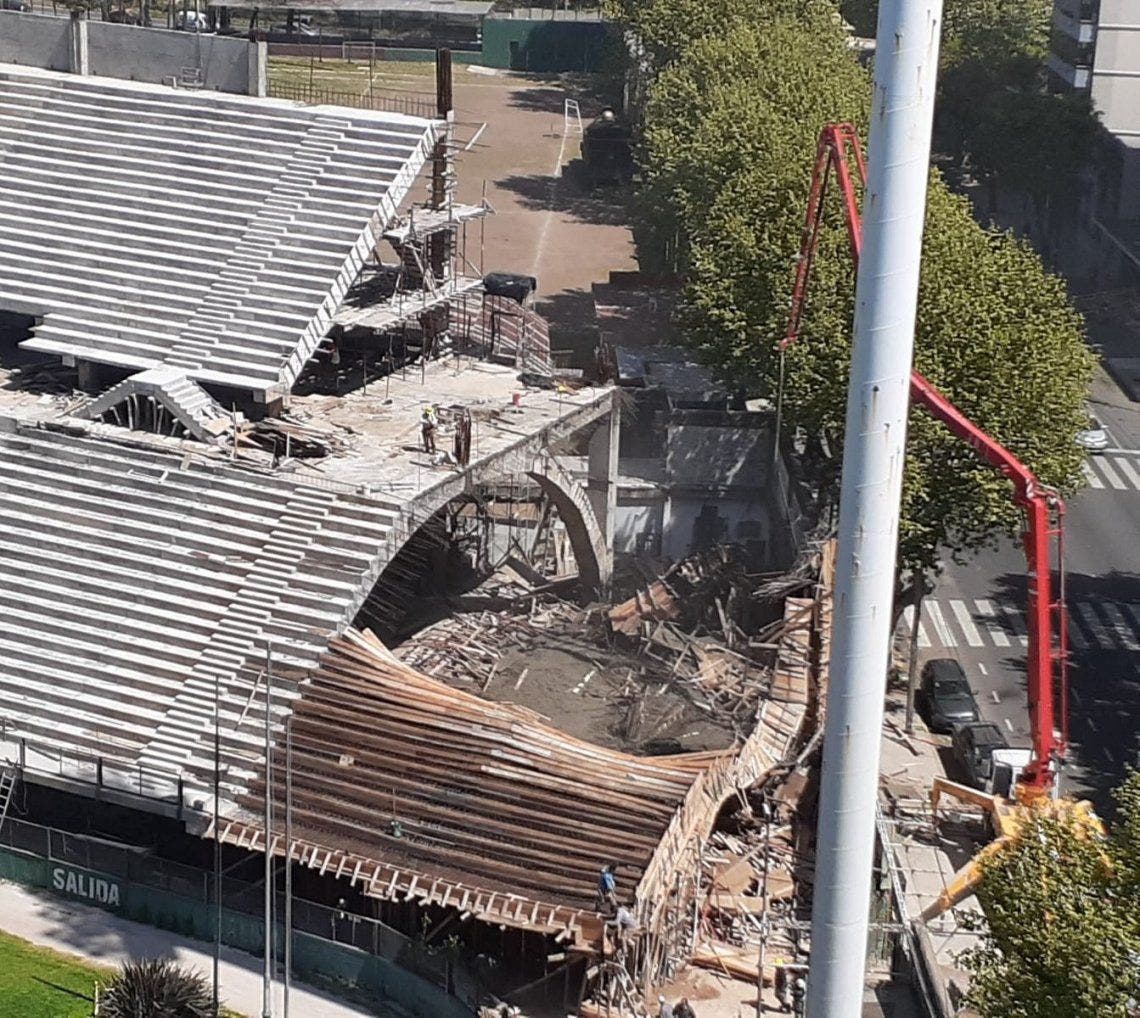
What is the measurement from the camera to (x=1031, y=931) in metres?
36.4

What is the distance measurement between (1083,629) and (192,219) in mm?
34213

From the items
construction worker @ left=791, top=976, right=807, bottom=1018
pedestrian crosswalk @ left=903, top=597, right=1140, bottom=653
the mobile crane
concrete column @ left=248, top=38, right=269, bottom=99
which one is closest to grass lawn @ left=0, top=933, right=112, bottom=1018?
construction worker @ left=791, top=976, right=807, bottom=1018

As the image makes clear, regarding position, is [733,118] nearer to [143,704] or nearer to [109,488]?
[109,488]

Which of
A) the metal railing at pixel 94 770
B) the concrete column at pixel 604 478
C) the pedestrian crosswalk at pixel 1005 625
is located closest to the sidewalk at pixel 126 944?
the metal railing at pixel 94 770

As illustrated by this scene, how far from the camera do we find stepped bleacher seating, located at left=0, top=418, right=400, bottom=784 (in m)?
55.8

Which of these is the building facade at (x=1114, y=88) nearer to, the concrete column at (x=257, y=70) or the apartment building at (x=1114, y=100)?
the apartment building at (x=1114, y=100)

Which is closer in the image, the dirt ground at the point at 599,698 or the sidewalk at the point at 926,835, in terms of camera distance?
the sidewalk at the point at 926,835

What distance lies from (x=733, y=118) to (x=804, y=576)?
117 ft

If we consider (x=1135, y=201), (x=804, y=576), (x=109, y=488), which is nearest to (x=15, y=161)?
(x=109, y=488)

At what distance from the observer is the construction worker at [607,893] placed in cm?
4750

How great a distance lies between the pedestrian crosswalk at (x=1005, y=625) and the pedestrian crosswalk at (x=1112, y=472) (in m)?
13.3

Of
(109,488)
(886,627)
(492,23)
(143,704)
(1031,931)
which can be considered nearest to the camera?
(886,627)

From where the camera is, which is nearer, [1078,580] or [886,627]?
[886,627]

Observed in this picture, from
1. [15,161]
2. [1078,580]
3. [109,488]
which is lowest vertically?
[1078,580]
